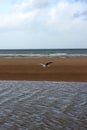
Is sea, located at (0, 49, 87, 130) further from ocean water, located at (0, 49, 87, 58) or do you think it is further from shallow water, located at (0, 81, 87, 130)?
ocean water, located at (0, 49, 87, 58)

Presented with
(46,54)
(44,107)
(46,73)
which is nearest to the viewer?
(44,107)

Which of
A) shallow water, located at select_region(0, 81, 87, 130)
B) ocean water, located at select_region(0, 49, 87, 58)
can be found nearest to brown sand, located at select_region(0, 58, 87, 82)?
shallow water, located at select_region(0, 81, 87, 130)

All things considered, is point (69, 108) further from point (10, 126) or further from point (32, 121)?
point (10, 126)

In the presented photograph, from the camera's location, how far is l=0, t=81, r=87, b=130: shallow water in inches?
172

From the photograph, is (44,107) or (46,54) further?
(46,54)

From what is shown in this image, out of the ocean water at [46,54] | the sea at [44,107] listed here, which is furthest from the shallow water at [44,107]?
the ocean water at [46,54]

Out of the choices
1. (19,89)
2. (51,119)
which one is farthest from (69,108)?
(19,89)

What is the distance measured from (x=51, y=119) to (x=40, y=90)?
2.39 meters

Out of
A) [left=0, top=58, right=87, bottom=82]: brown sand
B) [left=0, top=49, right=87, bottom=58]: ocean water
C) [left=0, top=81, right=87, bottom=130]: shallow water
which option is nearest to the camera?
[left=0, top=81, right=87, bottom=130]: shallow water

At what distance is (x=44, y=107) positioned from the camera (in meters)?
5.35

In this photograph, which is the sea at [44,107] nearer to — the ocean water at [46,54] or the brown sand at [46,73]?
the brown sand at [46,73]

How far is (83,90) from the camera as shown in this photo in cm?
680

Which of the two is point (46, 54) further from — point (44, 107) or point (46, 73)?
point (44, 107)

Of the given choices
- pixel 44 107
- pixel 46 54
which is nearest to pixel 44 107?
pixel 44 107
